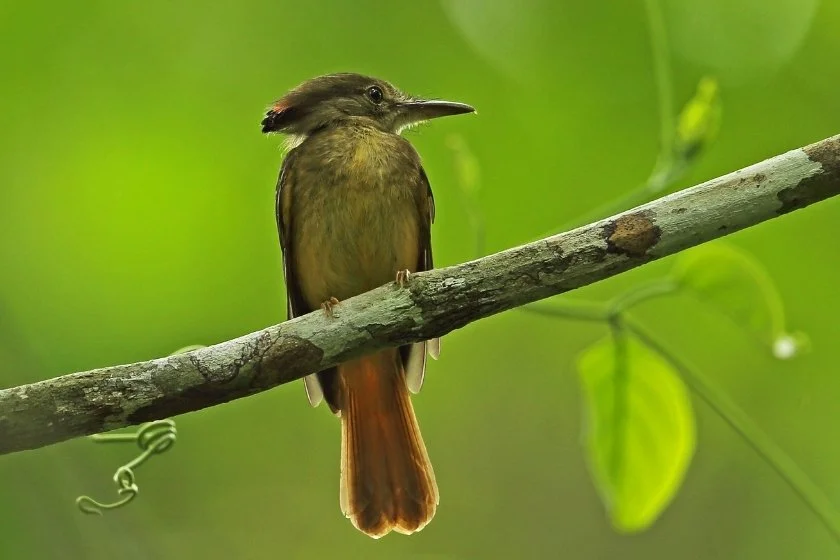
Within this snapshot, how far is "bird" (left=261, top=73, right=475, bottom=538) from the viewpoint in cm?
384

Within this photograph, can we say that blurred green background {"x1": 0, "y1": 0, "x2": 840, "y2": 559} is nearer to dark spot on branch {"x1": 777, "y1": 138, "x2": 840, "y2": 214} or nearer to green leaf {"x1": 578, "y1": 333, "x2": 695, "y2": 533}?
dark spot on branch {"x1": 777, "y1": 138, "x2": 840, "y2": 214}

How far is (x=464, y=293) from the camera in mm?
2727

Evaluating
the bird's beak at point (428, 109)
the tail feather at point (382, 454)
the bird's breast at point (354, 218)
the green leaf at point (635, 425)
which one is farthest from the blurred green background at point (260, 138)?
the green leaf at point (635, 425)

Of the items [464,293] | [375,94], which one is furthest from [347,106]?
[464,293]

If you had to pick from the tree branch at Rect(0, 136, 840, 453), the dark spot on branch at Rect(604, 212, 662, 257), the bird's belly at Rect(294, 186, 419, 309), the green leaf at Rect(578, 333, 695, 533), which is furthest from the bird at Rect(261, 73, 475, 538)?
the dark spot on branch at Rect(604, 212, 662, 257)

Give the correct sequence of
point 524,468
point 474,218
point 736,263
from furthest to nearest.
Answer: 1. point 524,468
2. point 474,218
3. point 736,263

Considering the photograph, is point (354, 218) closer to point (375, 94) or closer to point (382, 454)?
point (375, 94)

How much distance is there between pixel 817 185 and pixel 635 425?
0.69 metres

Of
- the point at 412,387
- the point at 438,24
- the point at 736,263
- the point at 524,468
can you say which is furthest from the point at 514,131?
the point at 524,468

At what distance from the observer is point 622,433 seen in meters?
2.83

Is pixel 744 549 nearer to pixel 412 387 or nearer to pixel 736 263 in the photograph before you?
pixel 412 387

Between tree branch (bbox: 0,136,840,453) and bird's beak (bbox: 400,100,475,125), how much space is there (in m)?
1.55

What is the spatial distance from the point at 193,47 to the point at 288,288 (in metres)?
1.06

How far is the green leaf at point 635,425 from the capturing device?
2.79 m
